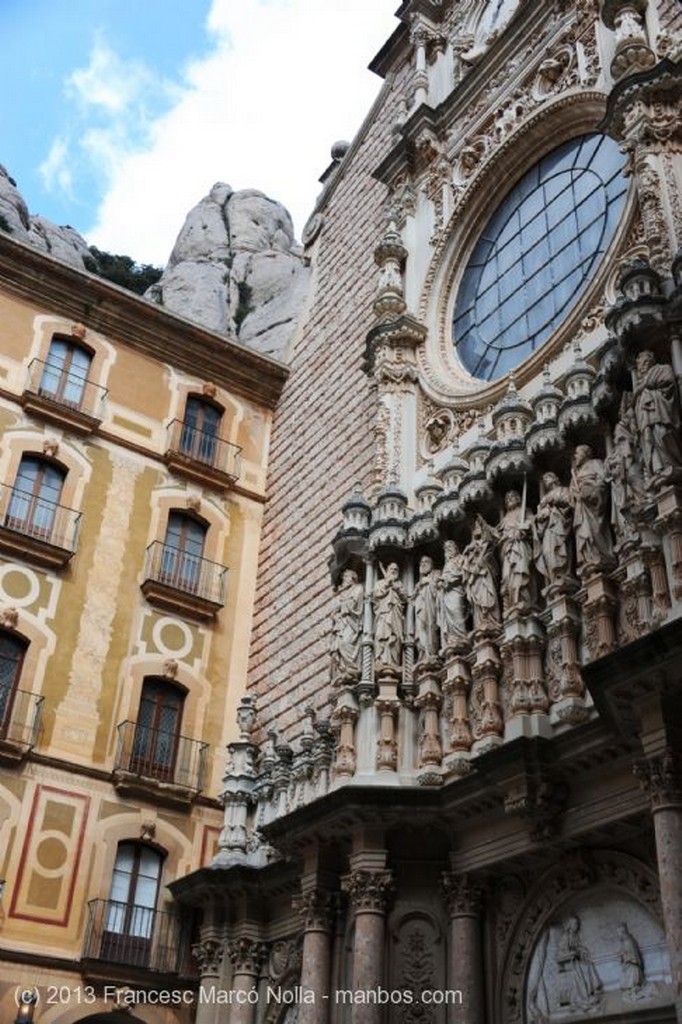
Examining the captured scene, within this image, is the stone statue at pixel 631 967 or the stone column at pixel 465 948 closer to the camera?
the stone statue at pixel 631 967

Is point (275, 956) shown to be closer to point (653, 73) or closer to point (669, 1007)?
point (669, 1007)

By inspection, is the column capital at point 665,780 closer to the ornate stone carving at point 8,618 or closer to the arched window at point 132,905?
the arched window at point 132,905

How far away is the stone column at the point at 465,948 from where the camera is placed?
1113cm

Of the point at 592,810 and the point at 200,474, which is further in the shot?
the point at 200,474

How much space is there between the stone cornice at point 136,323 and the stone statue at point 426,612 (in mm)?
9899

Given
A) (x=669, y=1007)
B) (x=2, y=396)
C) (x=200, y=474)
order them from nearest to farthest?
(x=669, y=1007) < (x=2, y=396) < (x=200, y=474)

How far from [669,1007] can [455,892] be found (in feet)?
9.25

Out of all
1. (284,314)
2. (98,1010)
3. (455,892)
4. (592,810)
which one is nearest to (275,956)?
(98,1010)

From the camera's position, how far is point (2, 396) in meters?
18.8

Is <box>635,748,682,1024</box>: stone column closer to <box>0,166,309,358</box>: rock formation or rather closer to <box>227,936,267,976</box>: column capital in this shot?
<box>227,936,267,976</box>: column capital

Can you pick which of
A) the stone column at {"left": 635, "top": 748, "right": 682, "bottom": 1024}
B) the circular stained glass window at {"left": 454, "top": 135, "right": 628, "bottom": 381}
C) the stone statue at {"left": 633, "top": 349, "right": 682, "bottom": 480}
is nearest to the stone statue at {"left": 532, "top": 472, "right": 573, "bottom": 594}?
the stone statue at {"left": 633, "top": 349, "right": 682, "bottom": 480}

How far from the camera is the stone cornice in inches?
796

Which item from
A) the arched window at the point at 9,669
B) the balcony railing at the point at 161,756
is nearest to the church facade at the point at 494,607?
the balcony railing at the point at 161,756

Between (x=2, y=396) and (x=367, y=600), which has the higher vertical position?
(x=2, y=396)
